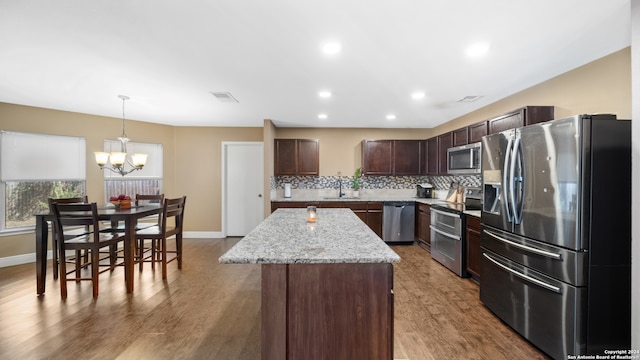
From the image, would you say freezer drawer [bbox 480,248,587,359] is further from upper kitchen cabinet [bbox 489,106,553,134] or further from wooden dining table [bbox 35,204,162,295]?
wooden dining table [bbox 35,204,162,295]

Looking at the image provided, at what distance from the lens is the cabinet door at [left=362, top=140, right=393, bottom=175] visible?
5.26 meters

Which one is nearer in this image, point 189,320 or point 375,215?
point 189,320

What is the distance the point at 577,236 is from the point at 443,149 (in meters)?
3.02

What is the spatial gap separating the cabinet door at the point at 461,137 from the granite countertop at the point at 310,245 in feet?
8.51

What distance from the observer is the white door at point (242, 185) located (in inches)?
218

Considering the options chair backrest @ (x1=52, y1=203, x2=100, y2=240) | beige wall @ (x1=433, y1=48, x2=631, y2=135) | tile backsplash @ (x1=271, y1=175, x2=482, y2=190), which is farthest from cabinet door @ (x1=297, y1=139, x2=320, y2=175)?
beige wall @ (x1=433, y1=48, x2=631, y2=135)

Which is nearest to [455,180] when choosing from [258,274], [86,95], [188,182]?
[258,274]

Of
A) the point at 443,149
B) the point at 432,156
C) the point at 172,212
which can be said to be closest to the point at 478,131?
the point at 443,149

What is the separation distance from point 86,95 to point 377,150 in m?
4.60

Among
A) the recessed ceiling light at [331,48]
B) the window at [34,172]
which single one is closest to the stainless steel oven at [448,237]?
the recessed ceiling light at [331,48]

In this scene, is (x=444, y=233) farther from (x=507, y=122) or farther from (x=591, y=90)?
(x=591, y=90)

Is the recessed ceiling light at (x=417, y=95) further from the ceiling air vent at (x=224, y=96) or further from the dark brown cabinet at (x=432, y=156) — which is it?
the ceiling air vent at (x=224, y=96)

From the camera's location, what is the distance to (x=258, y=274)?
3.47 meters

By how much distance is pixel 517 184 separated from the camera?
7.02 feet
